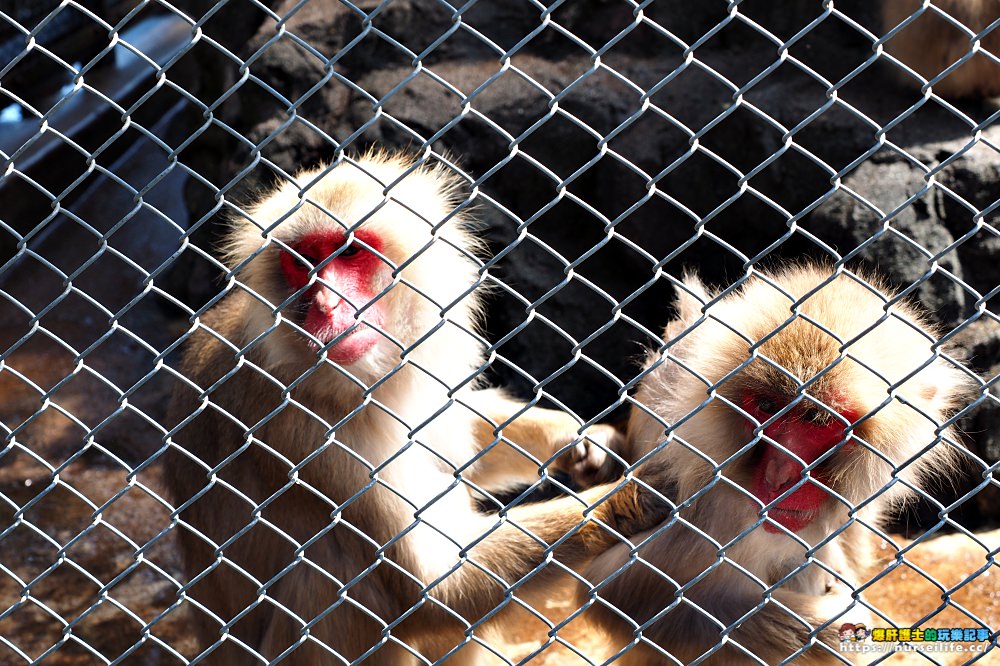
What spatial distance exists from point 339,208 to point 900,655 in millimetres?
2936

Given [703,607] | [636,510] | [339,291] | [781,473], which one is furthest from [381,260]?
[703,607]

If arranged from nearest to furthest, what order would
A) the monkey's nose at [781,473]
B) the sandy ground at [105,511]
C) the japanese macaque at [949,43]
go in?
the monkey's nose at [781,473] < the sandy ground at [105,511] < the japanese macaque at [949,43]

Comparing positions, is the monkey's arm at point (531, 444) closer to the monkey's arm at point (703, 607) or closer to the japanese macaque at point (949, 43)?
the monkey's arm at point (703, 607)

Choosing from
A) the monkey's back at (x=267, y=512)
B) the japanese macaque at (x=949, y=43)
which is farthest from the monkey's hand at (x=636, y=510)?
the japanese macaque at (x=949, y=43)

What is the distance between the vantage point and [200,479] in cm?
364

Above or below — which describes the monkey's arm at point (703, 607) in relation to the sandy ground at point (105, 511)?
above

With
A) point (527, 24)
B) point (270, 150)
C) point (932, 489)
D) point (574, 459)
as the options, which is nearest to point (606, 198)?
point (527, 24)

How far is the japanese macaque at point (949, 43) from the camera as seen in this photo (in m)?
5.62

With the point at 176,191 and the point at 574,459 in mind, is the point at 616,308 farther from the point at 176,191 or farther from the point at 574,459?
the point at 176,191

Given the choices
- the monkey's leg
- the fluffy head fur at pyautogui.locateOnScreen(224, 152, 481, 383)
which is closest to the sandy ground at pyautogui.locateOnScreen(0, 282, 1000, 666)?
the monkey's leg

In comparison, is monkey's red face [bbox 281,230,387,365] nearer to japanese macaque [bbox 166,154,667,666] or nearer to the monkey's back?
japanese macaque [bbox 166,154,667,666]

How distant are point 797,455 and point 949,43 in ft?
14.0

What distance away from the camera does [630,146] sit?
6121 mm

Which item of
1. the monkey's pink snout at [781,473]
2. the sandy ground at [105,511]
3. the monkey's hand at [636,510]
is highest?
the monkey's pink snout at [781,473]
